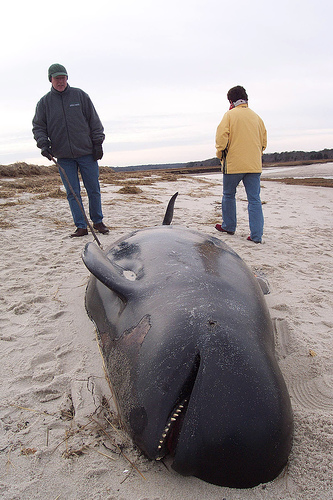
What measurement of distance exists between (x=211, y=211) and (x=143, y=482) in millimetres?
7326

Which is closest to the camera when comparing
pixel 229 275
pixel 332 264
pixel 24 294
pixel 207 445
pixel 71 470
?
pixel 207 445

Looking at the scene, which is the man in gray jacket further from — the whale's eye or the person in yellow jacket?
the whale's eye

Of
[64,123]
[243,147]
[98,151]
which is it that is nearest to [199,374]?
[243,147]

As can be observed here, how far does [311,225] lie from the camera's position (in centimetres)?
693

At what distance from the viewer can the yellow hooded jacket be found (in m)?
5.39

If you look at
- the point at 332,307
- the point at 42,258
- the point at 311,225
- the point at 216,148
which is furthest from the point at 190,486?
the point at 311,225

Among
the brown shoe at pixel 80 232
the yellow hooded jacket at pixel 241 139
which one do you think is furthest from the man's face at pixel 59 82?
the yellow hooded jacket at pixel 241 139

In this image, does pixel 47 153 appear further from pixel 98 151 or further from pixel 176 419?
pixel 176 419

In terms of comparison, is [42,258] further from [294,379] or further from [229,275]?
[294,379]

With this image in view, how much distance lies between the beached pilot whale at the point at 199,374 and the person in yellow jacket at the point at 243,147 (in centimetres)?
376

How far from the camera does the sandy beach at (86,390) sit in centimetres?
151

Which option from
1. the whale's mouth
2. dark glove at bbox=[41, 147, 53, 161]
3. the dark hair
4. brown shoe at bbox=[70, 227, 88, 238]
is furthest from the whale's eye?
the dark hair

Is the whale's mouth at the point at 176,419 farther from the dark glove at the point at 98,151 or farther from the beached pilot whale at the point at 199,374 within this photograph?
the dark glove at the point at 98,151

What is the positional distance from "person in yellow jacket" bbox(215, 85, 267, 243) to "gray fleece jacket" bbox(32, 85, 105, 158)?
219 cm
